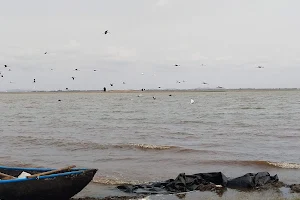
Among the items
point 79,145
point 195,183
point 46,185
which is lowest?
point 79,145

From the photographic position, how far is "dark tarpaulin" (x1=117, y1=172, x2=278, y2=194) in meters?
10.6

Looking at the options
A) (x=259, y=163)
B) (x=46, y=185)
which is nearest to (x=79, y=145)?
(x=259, y=163)

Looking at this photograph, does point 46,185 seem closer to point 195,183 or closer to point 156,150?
point 195,183

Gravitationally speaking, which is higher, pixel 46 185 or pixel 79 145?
pixel 46 185

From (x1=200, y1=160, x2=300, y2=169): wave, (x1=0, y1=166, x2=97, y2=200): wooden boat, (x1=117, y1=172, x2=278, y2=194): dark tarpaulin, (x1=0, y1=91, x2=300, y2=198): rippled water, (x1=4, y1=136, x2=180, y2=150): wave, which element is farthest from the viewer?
(x1=4, y1=136, x2=180, y2=150): wave

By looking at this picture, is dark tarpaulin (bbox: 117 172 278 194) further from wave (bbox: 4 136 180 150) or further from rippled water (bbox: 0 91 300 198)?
wave (bbox: 4 136 180 150)

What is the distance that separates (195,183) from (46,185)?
437cm

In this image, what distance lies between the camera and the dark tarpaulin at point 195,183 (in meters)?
10.6

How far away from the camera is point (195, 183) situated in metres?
11.0

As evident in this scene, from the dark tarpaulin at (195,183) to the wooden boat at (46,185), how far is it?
7.23ft

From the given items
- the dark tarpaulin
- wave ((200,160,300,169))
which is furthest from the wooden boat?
wave ((200,160,300,169))

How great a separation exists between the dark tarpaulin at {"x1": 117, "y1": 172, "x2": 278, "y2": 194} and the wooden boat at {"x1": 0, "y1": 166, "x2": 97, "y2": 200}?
2.20m

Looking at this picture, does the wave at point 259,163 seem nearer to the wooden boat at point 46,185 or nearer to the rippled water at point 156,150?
the rippled water at point 156,150

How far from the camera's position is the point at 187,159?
1608 cm
